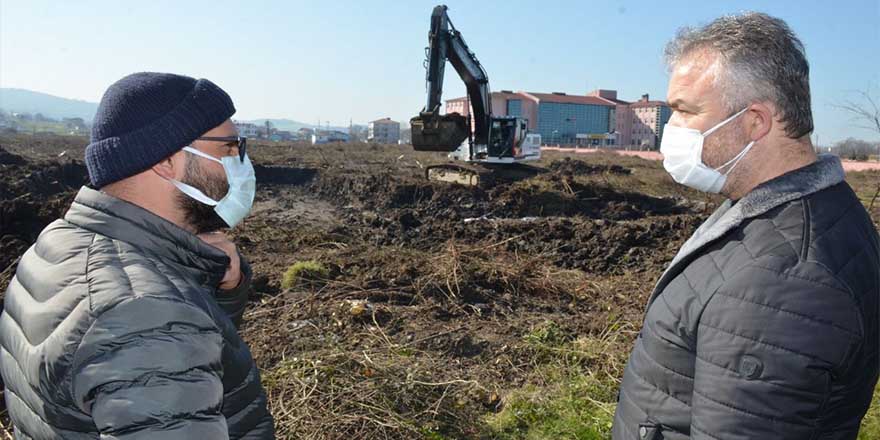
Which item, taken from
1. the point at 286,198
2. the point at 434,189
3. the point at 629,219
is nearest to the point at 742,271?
the point at 629,219

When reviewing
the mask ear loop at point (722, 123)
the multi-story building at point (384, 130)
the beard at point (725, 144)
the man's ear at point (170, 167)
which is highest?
the multi-story building at point (384, 130)

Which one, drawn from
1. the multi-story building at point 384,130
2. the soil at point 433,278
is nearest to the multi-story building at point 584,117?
the multi-story building at point 384,130

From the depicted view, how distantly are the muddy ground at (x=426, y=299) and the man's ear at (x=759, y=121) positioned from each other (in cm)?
296

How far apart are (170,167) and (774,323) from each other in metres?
1.75

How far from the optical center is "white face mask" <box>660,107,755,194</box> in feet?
6.22

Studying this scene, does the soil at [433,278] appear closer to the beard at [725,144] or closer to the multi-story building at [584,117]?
the beard at [725,144]

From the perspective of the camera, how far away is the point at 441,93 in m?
16.8

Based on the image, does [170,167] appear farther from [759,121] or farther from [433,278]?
[433,278]

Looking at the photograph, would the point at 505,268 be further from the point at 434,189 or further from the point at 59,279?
the point at 434,189

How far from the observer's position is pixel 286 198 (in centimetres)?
1809

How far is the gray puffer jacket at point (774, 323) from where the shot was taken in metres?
1.44

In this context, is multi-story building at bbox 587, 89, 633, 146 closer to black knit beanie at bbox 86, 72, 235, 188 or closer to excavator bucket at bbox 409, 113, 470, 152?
excavator bucket at bbox 409, 113, 470, 152

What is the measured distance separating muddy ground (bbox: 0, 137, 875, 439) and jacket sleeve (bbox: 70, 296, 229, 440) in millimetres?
2601

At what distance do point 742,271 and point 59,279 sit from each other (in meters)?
1.72
